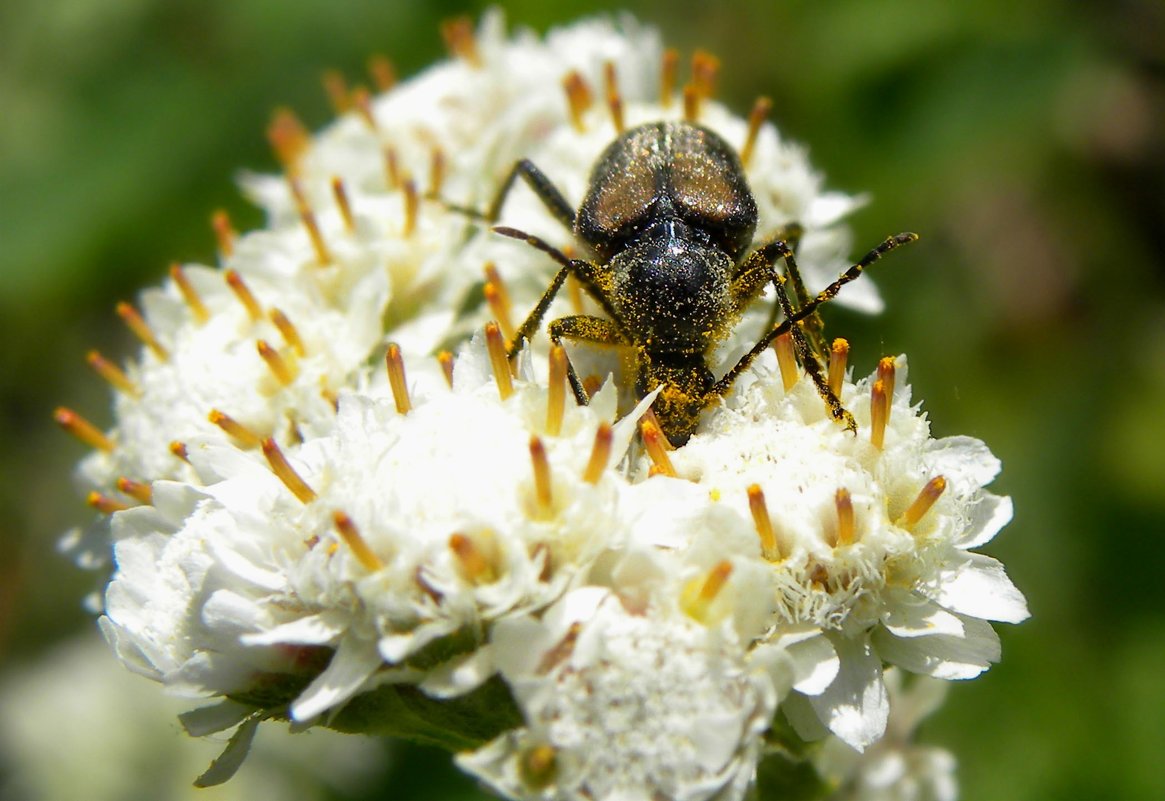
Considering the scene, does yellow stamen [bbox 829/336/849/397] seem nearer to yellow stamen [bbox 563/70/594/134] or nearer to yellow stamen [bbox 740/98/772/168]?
yellow stamen [bbox 740/98/772/168]

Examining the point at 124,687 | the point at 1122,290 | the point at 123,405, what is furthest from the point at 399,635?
the point at 1122,290

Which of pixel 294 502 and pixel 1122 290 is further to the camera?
pixel 1122 290

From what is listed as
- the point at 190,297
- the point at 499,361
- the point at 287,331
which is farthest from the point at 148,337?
the point at 499,361

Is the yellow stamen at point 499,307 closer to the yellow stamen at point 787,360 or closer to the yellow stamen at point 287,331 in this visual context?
the yellow stamen at point 287,331

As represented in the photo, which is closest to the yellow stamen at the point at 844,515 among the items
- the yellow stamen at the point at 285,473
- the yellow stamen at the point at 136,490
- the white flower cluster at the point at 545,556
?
the white flower cluster at the point at 545,556

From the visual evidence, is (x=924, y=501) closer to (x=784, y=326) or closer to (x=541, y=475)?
(x=784, y=326)

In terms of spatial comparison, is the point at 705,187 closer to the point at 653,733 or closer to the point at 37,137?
the point at 653,733

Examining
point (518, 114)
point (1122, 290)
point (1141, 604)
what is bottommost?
point (1141, 604)
